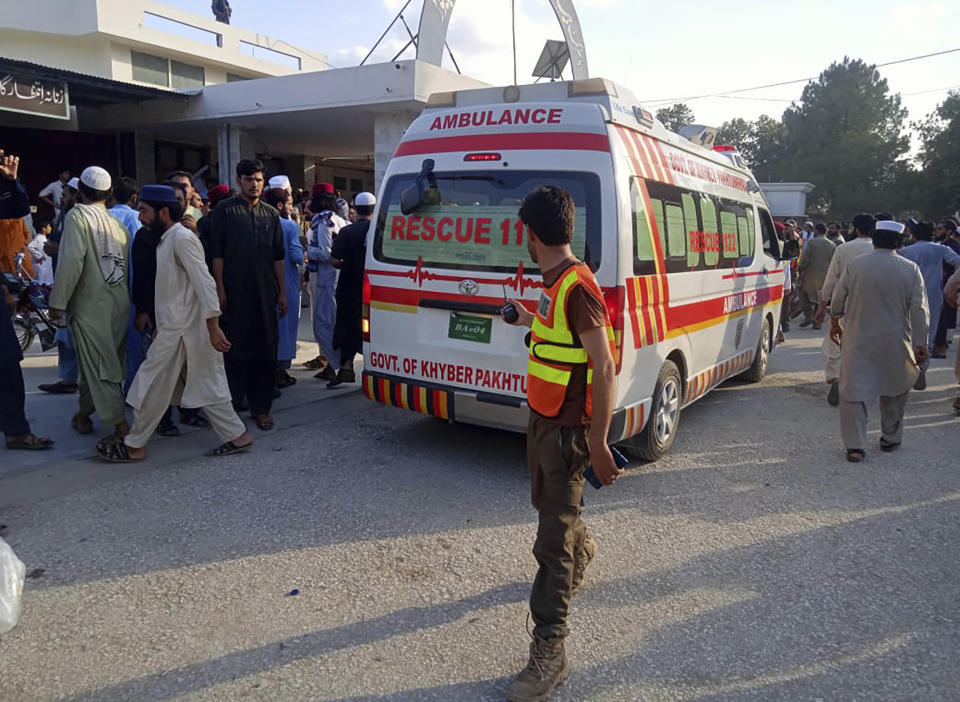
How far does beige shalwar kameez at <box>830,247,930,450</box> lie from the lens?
5332 mm

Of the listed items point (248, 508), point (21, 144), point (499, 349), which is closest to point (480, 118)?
point (499, 349)

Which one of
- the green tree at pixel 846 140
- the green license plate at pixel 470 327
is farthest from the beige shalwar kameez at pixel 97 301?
the green tree at pixel 846 140

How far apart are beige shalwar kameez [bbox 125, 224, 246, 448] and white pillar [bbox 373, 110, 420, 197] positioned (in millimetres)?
9854

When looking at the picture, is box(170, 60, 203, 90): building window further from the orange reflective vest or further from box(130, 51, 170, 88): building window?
the orange reflective vest

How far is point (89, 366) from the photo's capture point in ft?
15.9

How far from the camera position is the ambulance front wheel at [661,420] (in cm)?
493

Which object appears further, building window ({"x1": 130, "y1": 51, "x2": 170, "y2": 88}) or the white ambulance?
building window ({"x1": 130, "y1": 51, "x2": 170, "y2": 88})

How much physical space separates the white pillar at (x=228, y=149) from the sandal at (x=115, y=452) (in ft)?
44.0

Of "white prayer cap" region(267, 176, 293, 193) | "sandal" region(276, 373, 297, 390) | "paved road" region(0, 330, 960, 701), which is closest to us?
"paved road" region(0, 330, 960, 701)

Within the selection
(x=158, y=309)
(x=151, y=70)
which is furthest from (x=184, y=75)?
(x=158, y=309)

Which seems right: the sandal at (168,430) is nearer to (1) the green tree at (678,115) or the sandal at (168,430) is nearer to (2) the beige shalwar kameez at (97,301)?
(2) the beige shalwar kameez at (97,301)

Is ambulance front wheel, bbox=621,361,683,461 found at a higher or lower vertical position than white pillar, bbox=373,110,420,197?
lower

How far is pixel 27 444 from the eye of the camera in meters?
5.00

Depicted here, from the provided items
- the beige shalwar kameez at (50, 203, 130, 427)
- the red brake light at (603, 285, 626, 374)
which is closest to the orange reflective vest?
the red brake light at (603, 285, 626, 374)
